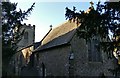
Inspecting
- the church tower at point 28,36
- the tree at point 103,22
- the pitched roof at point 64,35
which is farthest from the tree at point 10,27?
the church tower at point 28,36

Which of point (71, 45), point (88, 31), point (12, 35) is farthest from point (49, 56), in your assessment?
point (88, 31)

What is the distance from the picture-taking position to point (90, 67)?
26.5 metres

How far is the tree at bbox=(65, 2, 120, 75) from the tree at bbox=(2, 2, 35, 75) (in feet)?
21.8

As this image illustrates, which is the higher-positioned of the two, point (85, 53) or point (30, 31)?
point (30, 31)

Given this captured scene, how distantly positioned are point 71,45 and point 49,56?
18.9 feet

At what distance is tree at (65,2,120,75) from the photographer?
10.6 meters

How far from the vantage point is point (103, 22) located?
10672 millimetres

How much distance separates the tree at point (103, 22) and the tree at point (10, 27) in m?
6.63

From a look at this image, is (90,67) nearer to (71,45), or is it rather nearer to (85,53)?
(85,53)

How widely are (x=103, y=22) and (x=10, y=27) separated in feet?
27.7

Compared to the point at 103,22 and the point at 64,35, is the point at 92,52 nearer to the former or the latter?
the point at 64,35

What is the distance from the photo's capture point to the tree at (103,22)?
10602 mm

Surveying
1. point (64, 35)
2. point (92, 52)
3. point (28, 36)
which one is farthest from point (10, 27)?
point (28, 36)

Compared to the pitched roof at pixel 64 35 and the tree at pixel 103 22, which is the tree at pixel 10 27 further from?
the pitched roof at pixel 64 35
